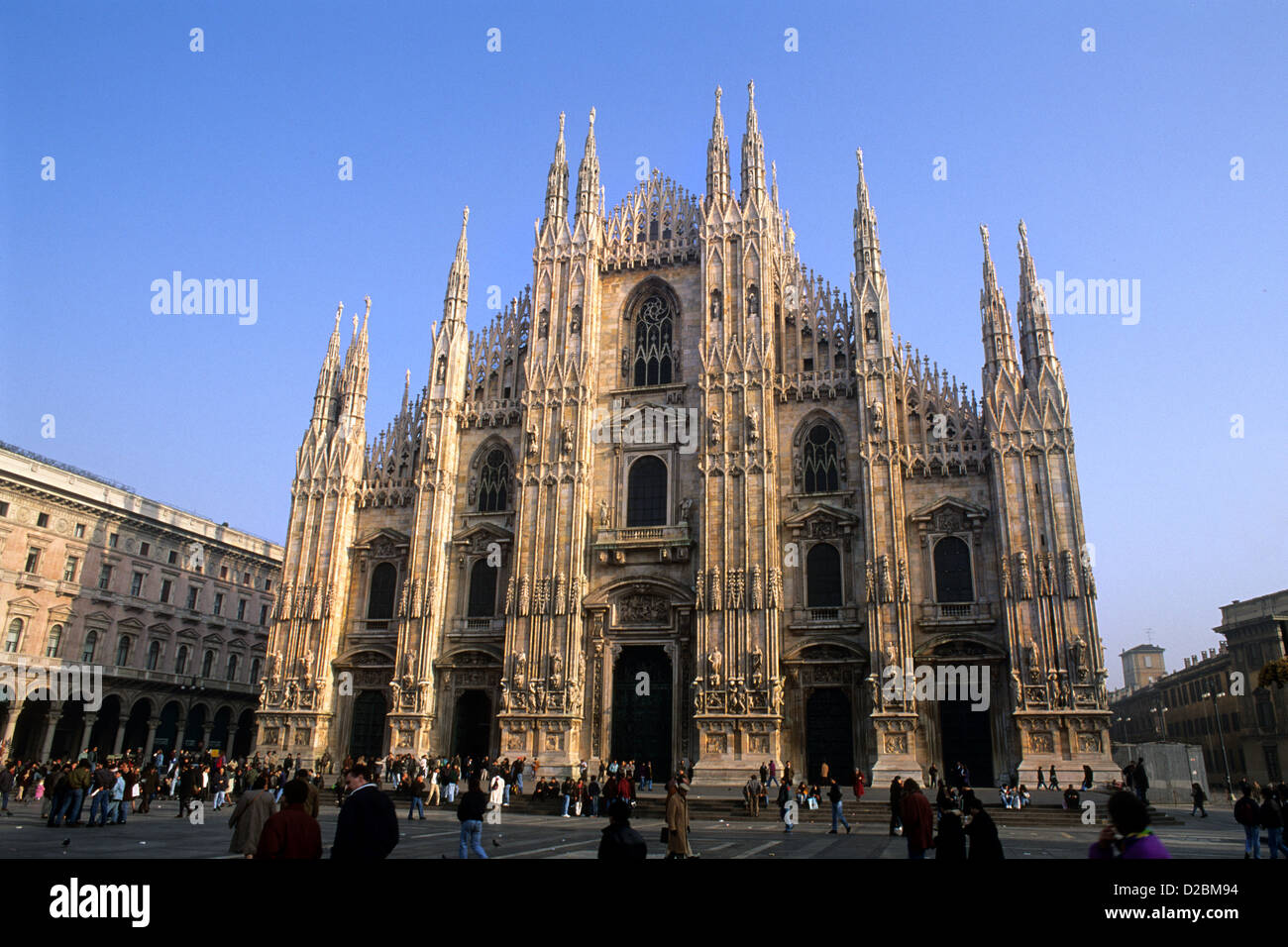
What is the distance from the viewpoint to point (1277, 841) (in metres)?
15.4

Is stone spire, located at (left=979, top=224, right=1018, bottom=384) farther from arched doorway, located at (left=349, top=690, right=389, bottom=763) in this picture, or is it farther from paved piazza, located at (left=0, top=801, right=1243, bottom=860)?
arched doorway, located at (left=349, top=690, right=389, bottom=763)

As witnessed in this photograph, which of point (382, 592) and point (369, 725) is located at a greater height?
point (382, 592)

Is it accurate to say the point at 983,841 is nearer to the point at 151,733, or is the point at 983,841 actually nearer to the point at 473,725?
the point at 473,725

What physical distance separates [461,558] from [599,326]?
11.4m

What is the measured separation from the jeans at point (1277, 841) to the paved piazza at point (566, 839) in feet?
3.26

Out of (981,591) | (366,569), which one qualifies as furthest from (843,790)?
(366,569)

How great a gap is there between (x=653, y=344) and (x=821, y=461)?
29.2ft

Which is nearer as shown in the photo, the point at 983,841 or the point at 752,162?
the point at 983,841

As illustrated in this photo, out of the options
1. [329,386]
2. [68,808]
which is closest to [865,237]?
[329,386]

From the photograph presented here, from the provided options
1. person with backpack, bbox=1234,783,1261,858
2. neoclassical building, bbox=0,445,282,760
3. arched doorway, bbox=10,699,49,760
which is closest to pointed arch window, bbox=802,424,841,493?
person with backpack, bbox=1234,783,1261,858

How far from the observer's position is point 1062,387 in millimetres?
31484

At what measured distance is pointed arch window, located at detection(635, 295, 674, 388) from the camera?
3734 cm

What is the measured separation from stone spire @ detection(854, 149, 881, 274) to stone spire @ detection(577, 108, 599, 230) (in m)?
11.4

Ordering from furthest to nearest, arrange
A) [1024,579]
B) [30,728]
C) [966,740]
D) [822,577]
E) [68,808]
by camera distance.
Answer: [30,728]
[822,577]
[966,740]
[1024,579]
[68,808]
